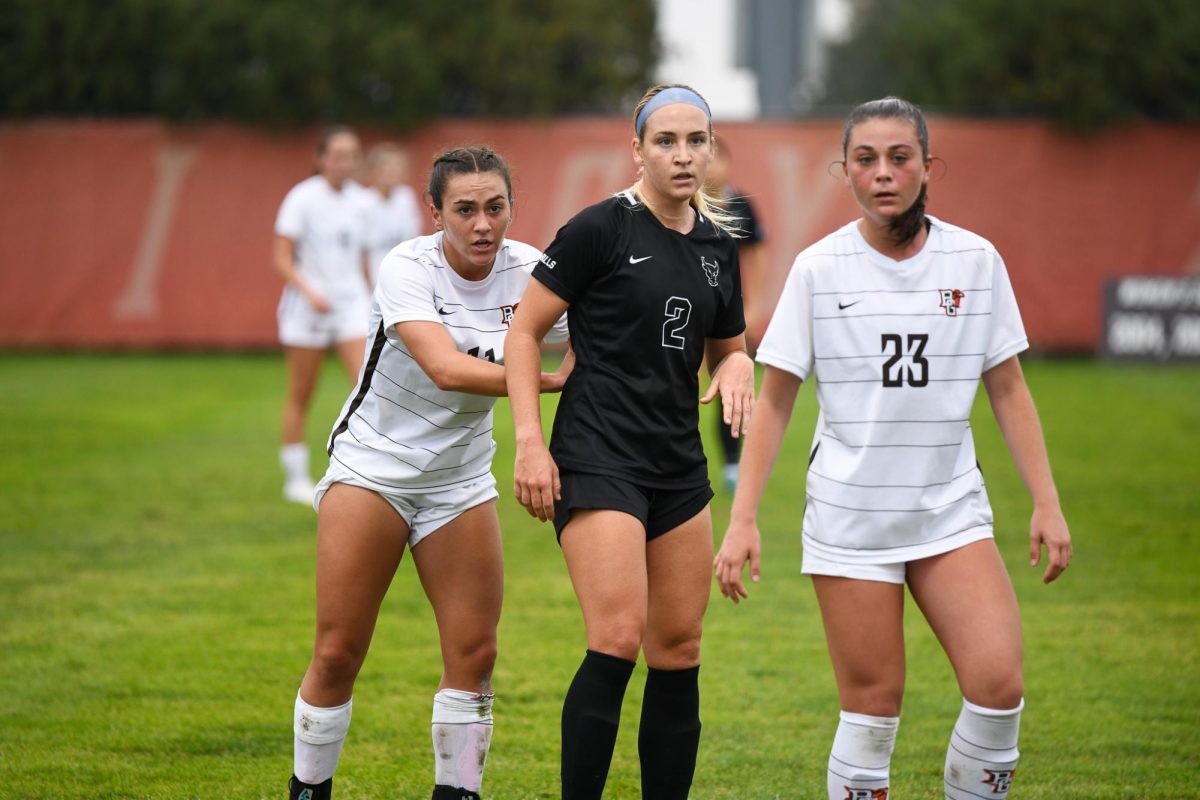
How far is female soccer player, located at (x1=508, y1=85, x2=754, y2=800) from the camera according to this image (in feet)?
13.8

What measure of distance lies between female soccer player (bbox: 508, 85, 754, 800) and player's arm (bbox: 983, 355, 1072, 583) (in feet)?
2.29

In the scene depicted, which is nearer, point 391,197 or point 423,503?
point 423,503

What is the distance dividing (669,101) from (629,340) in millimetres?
694

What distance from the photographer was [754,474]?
13.6ft

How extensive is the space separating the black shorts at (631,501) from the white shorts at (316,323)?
20.9 feet

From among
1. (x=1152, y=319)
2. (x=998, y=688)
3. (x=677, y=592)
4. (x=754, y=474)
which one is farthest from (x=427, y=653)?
(x=1152, y=319)

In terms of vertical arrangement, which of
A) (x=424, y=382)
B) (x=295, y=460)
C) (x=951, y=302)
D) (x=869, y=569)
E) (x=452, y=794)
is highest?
(x=951, y=302)

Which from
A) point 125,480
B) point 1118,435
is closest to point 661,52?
point 1118,435

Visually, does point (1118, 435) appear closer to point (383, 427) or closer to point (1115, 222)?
point (1115, 222)

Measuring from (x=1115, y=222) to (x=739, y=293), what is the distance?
19.2 meters

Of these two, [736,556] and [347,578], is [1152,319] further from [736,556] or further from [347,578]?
[347,578]

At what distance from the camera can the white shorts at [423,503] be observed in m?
4.59

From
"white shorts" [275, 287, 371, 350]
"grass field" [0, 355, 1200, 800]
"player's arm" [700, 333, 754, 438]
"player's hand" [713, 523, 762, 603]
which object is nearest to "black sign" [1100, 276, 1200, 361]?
"grass field" [0, 355, 1200, 800]

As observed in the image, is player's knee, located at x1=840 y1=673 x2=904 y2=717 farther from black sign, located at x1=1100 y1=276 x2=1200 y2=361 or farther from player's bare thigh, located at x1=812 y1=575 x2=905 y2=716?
black sign, located at x1=1100 y1=276 x2=1200 y2=361
